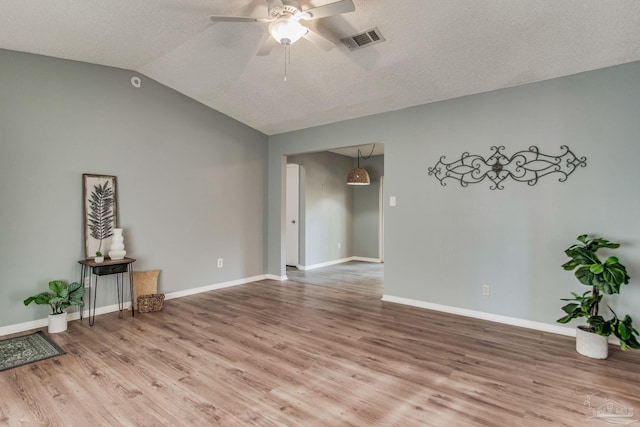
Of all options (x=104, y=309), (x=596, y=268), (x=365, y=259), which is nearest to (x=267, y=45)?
(x=596, y=268)

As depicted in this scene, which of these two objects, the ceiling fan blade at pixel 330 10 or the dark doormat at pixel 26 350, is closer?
the ceiling fan blade at pixel 330 10

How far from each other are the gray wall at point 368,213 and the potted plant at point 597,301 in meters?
5.06

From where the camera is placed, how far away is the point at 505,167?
142 inches

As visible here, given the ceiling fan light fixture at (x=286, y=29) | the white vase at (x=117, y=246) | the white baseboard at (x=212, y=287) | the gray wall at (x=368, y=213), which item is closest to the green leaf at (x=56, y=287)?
the white vase at (x=117, y=246)

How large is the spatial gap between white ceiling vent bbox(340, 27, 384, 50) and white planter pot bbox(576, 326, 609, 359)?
3103mm

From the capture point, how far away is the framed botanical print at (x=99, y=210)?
12.3ft

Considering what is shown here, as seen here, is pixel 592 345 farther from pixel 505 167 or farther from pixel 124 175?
pixel 124 175

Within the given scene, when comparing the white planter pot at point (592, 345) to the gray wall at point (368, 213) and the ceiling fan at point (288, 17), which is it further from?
the gray wall at point (368, 213)

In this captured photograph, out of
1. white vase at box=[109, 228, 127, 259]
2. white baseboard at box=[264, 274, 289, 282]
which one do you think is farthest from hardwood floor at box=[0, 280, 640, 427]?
white baseboard at box=[264, 274, 289, 282]

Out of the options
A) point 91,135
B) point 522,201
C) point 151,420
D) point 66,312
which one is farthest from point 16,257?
point 522,201

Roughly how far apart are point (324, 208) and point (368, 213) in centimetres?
128

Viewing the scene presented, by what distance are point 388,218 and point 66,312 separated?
380 centimetres

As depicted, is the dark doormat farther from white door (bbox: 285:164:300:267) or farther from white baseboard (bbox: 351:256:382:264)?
white baseboard (bbox: 351:256:382:264)

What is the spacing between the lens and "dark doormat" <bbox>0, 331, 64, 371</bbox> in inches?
105
